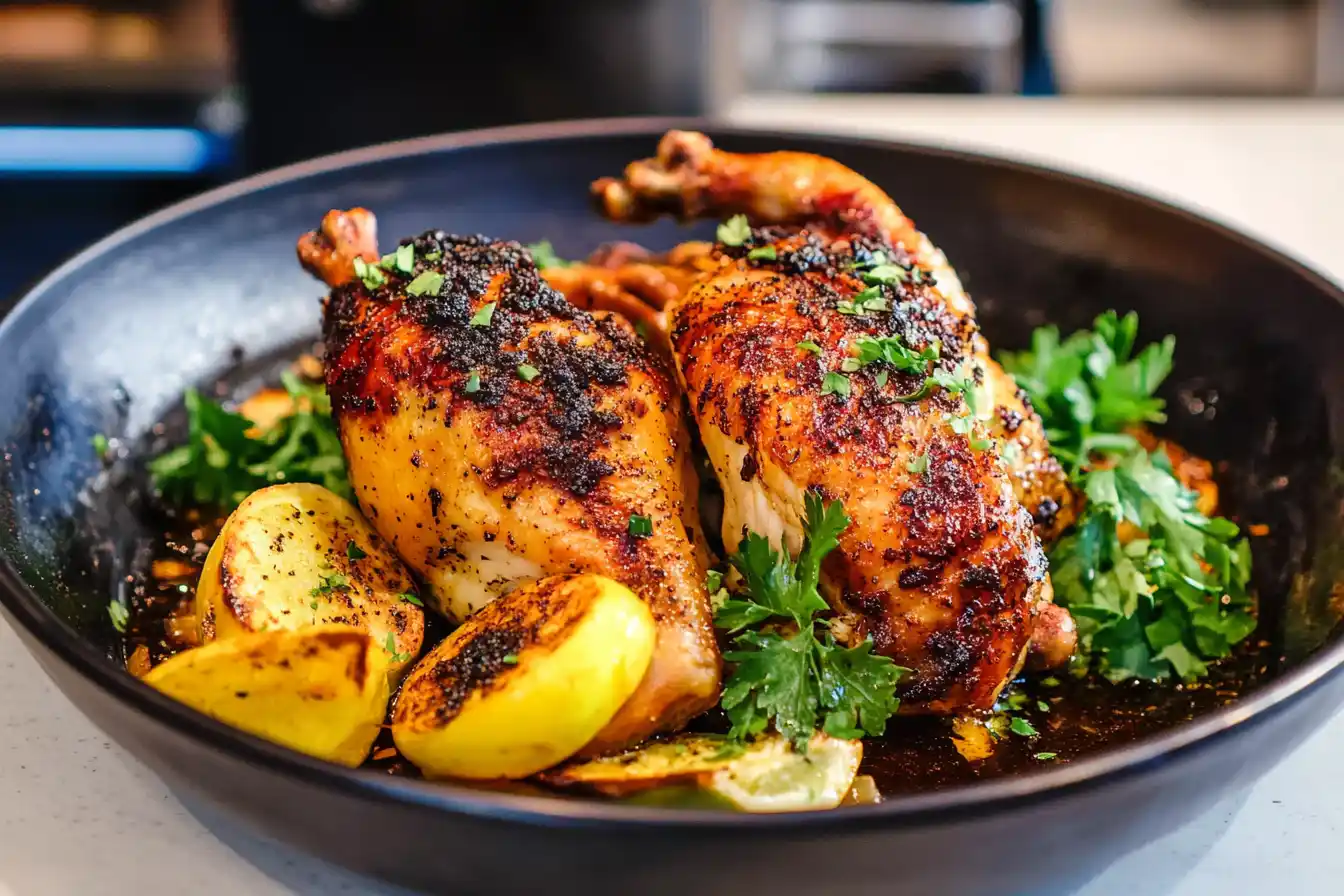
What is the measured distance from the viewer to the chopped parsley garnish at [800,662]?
3.98ft

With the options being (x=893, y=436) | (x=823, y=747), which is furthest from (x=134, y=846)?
(x=893, y=436)

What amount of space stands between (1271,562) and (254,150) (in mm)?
3453

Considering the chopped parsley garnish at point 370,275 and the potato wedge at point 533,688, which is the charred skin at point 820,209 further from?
the potato wedge at point 533,688

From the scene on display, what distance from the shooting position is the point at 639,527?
4.26ft

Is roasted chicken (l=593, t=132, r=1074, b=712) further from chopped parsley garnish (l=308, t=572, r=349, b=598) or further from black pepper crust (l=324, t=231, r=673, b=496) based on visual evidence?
chopped parsley garnish (l=308, t=572, r=349, b=598)

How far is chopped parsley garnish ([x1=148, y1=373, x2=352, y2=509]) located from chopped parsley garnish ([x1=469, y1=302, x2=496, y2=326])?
0.39m

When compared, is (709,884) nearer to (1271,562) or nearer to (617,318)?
(617,318)

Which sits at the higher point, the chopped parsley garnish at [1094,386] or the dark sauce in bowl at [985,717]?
the chopped parsley garnish at [1094,386]

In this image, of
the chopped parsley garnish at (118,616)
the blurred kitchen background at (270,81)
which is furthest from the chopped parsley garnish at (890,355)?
the blurred kitchen background at (270,81)

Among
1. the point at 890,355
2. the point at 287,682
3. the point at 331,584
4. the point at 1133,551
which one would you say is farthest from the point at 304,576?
the point at 1133,551

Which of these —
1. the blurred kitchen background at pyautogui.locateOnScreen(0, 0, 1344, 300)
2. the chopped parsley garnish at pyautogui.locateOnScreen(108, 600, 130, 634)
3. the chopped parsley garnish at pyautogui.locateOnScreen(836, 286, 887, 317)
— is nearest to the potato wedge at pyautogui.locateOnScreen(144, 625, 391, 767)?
the chopped parsley garnish at pyautogui.locateOnScreen(108, 600, 130, 634)

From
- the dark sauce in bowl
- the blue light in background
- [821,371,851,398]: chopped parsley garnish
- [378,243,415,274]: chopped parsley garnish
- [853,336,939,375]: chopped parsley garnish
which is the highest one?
the blue light in background

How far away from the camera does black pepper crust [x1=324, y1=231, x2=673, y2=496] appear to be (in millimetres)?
1336

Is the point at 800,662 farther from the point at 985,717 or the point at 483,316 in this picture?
the point at 483,316
